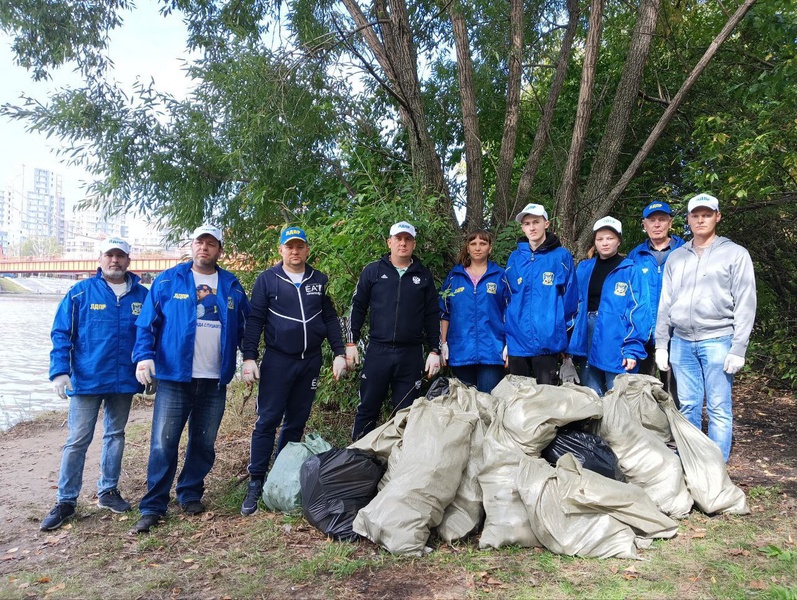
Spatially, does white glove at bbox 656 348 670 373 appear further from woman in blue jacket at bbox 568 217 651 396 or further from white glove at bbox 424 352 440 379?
white glove at bbox 424 352 440 379

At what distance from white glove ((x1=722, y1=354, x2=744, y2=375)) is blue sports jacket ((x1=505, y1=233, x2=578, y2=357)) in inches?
40.4

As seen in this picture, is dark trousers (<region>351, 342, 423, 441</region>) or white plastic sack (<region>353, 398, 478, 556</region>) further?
dark trousers (<region>351, 342, 423, 441</region>)

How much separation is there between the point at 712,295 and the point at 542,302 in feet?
3.54

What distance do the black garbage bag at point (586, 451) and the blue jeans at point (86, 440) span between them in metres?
2.84

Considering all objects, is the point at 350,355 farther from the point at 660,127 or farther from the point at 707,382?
the point at 660,127

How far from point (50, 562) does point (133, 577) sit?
0.62 meters

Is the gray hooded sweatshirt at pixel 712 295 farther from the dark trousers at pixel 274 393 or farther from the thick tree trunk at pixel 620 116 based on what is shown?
the dark trousers at pixel 274 393

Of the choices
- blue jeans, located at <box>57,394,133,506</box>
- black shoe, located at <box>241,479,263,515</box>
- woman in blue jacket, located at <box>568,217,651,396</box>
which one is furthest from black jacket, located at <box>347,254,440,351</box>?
blue jeans, located at <box>57,394,133,506</box>

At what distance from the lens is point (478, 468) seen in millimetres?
3365

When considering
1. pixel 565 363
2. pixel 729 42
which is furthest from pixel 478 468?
pixel 729 42

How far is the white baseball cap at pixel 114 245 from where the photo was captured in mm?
3900

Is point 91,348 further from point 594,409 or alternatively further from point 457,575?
point 594,409

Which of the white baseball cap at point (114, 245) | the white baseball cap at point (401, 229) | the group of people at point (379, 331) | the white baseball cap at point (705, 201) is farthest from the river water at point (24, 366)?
the white baseball cap at point (705, 201)

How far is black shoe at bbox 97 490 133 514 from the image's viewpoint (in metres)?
3.95
